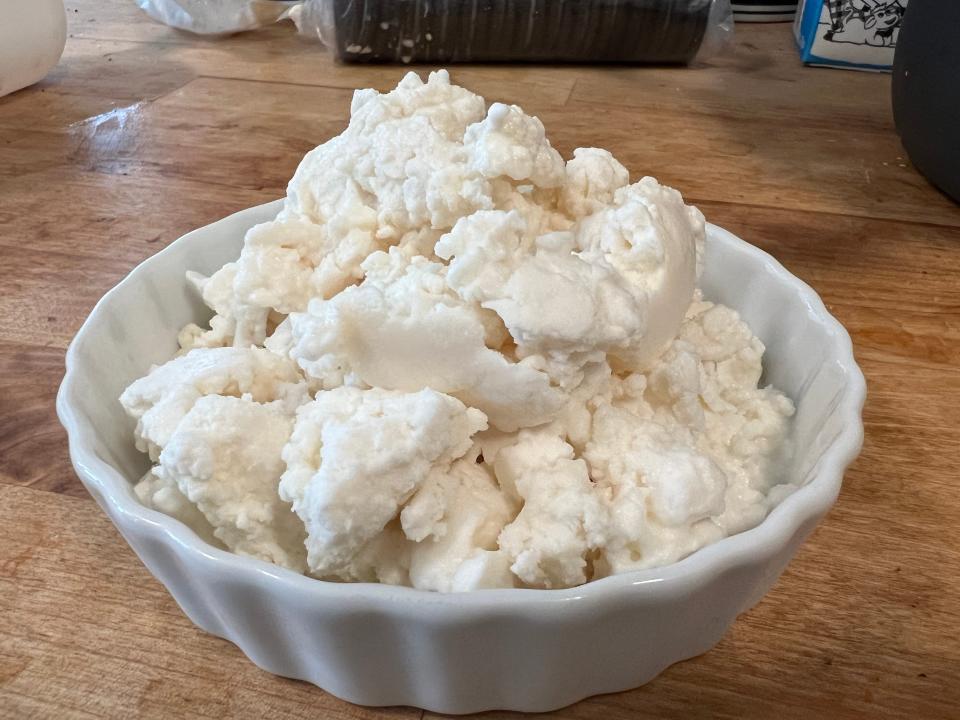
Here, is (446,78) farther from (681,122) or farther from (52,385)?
(681,122)

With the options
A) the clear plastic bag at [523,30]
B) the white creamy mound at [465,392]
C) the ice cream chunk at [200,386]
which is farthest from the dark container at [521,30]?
the ice cream chunk at [200,386]

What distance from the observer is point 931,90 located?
4.10 feet

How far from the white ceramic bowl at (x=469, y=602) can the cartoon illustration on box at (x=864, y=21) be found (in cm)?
118

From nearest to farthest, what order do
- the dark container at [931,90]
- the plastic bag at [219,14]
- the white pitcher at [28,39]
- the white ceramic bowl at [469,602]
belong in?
the white ceramic bowl at [469,602] < the dark container at [931,90] < the white pitcher at [28,39] < the plastic bag at [219,14]

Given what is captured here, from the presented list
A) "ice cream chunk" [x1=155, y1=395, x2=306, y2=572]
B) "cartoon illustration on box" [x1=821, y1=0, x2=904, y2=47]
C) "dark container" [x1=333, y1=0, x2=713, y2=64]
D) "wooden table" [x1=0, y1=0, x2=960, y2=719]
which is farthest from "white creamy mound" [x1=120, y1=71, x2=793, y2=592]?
"cartoon illustration on box" [x1=821, y1=0, x2=904, y2=47]

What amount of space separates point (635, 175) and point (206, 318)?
31.1 inches

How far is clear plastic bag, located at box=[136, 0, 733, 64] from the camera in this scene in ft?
5.66

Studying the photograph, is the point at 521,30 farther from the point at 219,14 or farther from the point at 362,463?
the point at 362,463

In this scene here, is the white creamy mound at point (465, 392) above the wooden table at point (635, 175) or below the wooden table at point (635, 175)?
above

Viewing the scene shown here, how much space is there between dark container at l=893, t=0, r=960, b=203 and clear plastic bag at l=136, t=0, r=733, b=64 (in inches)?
20.8

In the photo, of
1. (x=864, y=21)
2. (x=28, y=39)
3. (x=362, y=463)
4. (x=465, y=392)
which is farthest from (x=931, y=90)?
(x=28, y=39)

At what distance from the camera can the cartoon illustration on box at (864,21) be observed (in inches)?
65.5

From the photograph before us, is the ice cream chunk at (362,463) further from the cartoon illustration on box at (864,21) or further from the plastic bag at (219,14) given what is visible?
the plastic bag at (219,14)

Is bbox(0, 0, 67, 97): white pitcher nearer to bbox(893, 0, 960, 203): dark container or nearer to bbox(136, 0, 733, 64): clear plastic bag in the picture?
bbox(136, 0, 733, 64): clear plastic bag
